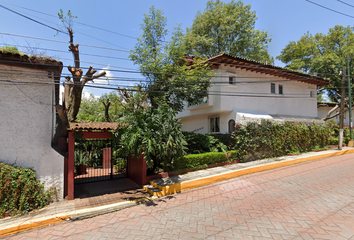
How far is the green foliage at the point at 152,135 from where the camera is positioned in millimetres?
6977

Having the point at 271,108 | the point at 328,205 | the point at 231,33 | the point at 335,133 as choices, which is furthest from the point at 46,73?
the point at 335,133

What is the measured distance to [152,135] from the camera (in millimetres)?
7344

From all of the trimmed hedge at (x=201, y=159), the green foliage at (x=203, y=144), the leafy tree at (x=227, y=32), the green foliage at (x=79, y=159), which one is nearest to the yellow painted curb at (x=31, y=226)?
the trimmed hedge at (x=201, y=159)

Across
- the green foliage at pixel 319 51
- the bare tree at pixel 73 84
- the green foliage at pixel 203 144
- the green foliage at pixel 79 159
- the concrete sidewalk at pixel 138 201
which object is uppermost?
the green foliage at pixel 319 51

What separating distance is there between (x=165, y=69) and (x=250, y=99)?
6.93 m

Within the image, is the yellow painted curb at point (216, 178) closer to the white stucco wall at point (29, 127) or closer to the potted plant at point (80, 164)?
the white stucco wall at point (29, 127)

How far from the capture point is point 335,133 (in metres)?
18.4

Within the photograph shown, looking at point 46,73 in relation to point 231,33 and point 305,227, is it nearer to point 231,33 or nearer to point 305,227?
point 305,227

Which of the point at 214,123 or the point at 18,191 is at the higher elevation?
the point at 214,123

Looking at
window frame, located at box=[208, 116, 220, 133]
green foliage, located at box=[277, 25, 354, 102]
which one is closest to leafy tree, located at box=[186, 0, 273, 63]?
green foliage, located at box=[277, 25, 354, 102]

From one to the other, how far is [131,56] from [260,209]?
31.5ft

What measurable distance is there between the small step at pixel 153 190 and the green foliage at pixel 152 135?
2.96ft

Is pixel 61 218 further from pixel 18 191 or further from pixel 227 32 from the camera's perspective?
pixel 227 32

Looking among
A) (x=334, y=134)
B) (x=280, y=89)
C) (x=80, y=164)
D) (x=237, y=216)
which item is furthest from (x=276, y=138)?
(x=80, y=164)
